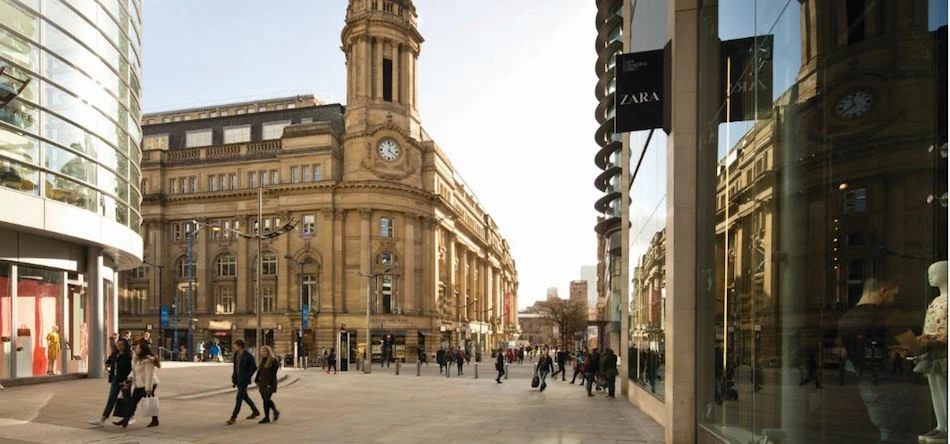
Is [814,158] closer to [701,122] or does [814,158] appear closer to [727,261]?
[727,261]

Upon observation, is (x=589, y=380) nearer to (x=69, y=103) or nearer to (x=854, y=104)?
(x=69, y=103)

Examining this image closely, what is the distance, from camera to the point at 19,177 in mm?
19844

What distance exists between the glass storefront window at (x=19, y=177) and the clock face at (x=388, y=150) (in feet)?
156

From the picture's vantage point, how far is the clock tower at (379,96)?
2660 inches

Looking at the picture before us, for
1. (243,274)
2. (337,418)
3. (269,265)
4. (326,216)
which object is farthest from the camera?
(269,265)

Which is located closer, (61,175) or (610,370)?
(61,175)

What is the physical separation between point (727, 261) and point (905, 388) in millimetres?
5205

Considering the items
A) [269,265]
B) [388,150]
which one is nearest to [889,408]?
[388,150]

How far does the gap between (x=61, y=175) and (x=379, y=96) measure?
48.2 m

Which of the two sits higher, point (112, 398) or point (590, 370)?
point (112, 398)

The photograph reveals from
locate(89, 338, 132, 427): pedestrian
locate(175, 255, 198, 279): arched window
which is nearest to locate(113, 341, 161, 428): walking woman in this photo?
locate(89, 338, 132, 427): pedestrian

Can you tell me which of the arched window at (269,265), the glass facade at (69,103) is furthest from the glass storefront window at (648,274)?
the arched window at (269,265)

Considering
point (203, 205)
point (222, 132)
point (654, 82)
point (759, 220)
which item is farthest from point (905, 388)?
point (222, 132)

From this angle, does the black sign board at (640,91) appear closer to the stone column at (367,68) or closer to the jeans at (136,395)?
the jeans at (136,395)
